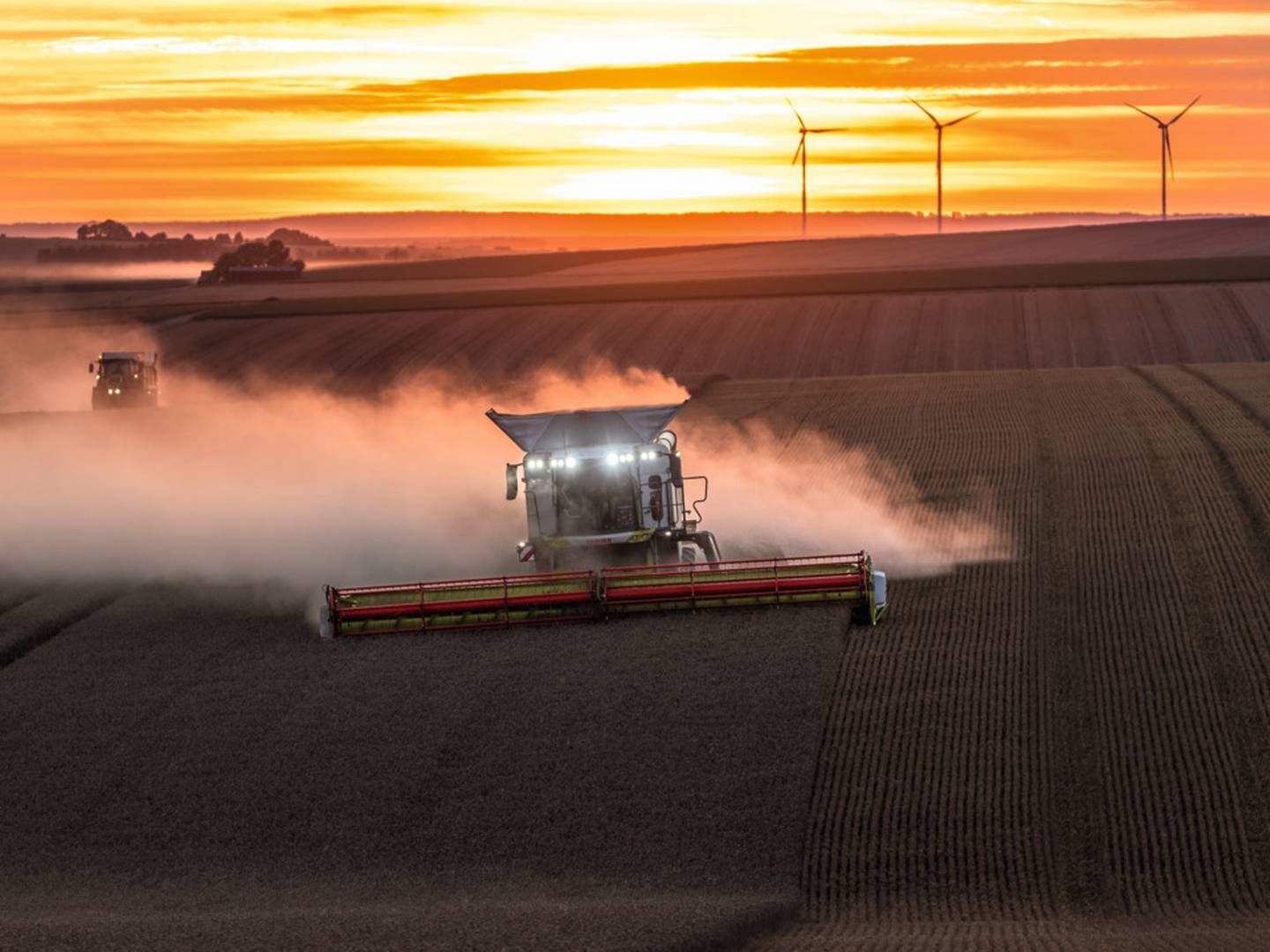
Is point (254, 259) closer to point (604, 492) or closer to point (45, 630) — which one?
point (45, 630)

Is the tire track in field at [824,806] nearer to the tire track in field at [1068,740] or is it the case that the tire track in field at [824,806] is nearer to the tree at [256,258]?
the tire track in field at [1068,740]

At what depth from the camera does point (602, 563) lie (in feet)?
100

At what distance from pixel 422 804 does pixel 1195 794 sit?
8.96 metres

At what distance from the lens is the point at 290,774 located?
Result: 22.5 m

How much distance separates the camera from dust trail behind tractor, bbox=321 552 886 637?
28734 mm

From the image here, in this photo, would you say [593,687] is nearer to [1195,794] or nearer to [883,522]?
[1195,794]

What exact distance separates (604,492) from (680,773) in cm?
927

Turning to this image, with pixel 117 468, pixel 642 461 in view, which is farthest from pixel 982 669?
pixel 117 468

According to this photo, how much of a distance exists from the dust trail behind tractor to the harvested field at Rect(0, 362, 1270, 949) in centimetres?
49

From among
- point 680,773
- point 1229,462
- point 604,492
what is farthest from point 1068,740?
point 1229,462

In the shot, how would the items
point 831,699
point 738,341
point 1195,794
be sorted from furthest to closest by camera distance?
point 738,341 < point 831,699 < point 1195,794

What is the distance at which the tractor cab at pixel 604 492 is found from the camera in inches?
1192

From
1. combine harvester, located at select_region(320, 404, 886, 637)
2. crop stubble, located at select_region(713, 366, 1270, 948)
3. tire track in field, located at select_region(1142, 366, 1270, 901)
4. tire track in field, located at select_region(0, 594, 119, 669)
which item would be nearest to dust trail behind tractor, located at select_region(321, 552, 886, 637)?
combine harvester, located at select_region(320, 404, 886, 637)

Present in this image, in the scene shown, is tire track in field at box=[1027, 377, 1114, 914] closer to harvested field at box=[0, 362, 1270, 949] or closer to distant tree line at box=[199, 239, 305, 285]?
harvested field at box=[0, 362, 1270, 949]
